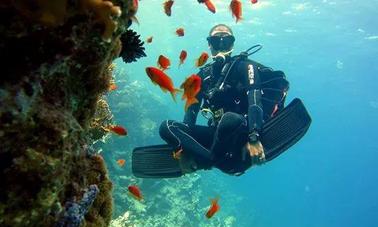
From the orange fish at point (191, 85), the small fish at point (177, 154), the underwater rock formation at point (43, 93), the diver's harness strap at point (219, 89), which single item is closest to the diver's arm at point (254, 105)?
the diver's harness strap at point (219, 89)

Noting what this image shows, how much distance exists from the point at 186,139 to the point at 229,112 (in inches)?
38.8

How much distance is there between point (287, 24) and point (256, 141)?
32308 mm

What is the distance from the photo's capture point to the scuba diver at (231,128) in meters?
A: 6.43

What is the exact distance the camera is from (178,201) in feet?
57.6

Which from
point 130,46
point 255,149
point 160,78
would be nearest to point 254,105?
point 255,149

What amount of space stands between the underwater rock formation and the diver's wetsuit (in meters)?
4.25

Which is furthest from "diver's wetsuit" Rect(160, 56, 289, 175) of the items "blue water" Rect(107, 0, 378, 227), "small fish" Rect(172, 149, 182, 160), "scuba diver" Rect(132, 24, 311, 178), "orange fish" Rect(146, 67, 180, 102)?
"blue water" Rect(107, 0, 378, 227)

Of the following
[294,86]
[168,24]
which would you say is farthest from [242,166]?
[294,86]

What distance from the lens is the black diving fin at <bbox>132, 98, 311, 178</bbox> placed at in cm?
653

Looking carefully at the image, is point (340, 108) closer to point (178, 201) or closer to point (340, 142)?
point (340, 142)

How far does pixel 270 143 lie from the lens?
21.5 feet

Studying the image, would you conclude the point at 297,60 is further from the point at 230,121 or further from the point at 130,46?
the point at 130,46

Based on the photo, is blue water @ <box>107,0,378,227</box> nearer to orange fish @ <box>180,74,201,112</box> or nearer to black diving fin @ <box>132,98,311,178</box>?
orange fish @ <box>180,74,201,112</box>

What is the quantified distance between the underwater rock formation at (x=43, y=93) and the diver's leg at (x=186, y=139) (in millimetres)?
4325
